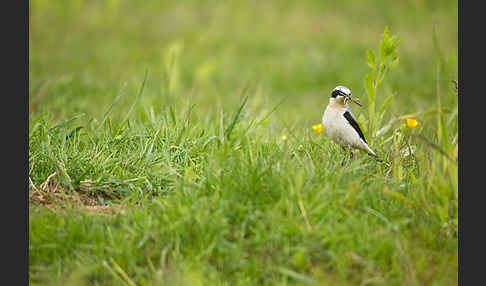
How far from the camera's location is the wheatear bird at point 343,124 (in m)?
3.39

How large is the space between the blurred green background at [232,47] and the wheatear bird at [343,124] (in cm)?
393

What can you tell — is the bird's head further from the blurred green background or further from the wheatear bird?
the blurred green background

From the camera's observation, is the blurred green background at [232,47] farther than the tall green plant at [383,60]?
Yes

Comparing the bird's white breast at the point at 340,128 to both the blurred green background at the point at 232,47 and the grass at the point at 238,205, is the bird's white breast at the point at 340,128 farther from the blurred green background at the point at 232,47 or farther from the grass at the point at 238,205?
the blurred green background at the point at 232,47

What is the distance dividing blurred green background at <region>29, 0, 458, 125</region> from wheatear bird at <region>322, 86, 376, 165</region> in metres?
3.93

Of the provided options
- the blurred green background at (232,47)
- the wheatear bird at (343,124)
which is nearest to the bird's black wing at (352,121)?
the wheatear bird at (343,124)

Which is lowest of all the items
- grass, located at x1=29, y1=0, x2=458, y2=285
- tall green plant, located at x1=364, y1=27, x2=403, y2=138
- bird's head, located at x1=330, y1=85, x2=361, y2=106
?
grass, located at x1=29, y1=0, x2=458, y2=285

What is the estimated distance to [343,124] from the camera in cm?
338

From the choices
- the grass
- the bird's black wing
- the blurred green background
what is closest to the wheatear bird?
the bird's black wing

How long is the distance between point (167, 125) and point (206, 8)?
29.0ft

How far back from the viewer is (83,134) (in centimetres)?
410

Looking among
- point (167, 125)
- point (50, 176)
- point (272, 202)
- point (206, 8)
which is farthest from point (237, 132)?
point (206, 8)

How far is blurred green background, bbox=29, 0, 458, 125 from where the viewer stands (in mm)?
8445

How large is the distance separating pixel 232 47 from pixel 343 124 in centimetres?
779
